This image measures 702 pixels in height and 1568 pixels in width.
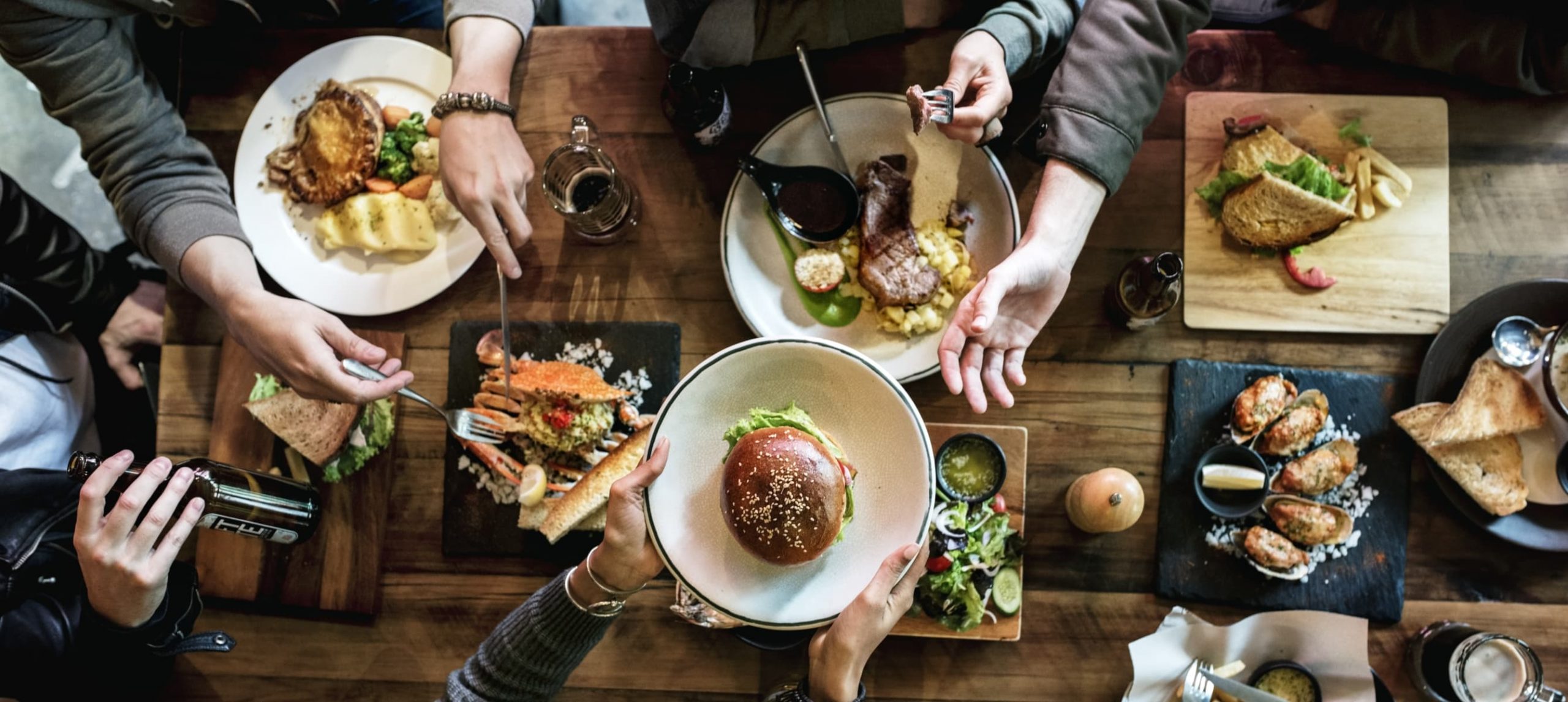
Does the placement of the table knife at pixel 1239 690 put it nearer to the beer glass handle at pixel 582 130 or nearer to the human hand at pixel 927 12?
the human hand at pixel 927 12

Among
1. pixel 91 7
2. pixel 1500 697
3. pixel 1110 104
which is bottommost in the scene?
pixel 1500 697

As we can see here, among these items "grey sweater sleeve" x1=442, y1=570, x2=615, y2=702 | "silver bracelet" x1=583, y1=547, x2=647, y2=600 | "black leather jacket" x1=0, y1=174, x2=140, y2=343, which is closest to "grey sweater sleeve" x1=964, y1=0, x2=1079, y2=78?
"silver bracelet" x1=583, y1=547, x2=647, y2=600

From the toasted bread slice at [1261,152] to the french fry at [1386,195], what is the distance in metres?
0.20

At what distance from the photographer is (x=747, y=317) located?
2.01 meters

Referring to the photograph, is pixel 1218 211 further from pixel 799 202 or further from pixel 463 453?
pixel 463 453

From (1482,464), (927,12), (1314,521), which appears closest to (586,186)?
(927,12)

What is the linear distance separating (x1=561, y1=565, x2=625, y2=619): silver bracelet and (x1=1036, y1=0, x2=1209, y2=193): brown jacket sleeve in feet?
4.88

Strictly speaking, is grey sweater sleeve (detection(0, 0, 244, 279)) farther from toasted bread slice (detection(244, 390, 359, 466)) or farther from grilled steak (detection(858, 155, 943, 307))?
grilled steak (detection(858, 155, 943, 307))

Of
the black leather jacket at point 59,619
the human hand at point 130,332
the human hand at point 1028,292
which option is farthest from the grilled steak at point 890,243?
the human hand at point 130,332

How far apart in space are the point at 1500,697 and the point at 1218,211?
53.6 inches

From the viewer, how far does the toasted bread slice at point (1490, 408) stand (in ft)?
6.18

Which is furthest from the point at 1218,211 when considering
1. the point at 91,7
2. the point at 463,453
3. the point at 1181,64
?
the point at 91,7

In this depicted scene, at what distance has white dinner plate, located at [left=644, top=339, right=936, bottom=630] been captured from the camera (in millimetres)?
1702

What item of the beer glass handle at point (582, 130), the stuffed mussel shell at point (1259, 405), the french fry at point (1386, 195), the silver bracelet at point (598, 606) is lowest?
the silver bracelet at point (598, 606)
